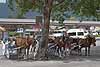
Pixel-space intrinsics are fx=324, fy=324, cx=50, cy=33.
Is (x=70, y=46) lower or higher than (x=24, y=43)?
lower

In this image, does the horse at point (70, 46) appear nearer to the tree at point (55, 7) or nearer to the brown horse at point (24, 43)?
the tree at point (55, 7)

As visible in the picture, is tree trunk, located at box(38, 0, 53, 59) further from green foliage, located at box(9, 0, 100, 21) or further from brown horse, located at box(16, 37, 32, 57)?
brown horse, located at box(16, 37, 32, 57)

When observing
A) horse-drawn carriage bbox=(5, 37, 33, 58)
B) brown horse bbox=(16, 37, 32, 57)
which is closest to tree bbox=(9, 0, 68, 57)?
brown horse bbox=(16, 37, 32, 57)

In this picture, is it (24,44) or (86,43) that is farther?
(86,43)

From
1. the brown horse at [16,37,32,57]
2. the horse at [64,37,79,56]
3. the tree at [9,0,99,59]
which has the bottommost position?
the horse at [64,37,79,56]

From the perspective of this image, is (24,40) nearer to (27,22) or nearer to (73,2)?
(73,2)

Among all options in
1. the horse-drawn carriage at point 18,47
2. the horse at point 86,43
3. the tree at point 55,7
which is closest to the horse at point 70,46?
the horse at point 86,43

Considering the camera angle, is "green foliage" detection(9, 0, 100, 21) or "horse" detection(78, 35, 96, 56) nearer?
"green foliage" detection(9, 0, 100, 21)

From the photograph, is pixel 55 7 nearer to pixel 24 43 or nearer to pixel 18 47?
pixel 24 43

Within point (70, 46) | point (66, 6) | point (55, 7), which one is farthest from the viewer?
point (55, 7)

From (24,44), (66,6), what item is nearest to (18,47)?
(24,44)

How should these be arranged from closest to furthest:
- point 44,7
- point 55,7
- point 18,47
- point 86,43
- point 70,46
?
point 18,47 → point 44,7 → point 70,46 → point 55,7 → point 86,43

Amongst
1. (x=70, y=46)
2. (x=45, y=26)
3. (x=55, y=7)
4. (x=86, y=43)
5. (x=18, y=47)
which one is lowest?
(x=70, y=46)

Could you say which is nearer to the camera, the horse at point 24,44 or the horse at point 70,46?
the horse at point 24,44
